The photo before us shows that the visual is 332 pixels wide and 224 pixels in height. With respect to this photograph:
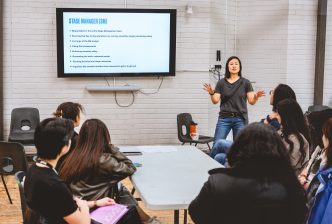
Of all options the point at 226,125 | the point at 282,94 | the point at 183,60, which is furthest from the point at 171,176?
the point at 183,60

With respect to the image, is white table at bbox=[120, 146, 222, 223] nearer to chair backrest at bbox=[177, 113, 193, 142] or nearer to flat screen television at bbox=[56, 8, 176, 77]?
chair backrest at bbox=[177, 113, 193, 142]

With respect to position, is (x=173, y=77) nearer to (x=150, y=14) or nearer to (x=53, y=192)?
(x=150, y=14)

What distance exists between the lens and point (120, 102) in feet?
22.6

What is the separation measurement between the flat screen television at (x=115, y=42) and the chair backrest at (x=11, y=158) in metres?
2.32

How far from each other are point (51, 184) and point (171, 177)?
1.13m

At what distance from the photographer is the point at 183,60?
22.8 feet

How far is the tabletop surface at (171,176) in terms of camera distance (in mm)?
2705

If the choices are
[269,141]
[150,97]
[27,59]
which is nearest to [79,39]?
[27,59]

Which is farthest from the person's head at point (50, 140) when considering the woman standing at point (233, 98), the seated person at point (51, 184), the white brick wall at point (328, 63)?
the white brick wall at point (328, 63)

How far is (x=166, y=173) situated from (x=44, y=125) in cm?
117

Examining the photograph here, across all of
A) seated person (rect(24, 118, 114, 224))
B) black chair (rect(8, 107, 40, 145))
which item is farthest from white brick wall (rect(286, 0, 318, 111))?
seated person (rect(24, 118, 114, 224))

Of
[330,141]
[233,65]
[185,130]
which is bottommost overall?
[185,130]

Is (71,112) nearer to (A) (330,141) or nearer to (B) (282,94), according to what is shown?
(B) (282,94)

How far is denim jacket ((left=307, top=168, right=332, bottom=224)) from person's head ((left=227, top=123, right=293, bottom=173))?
486mm
